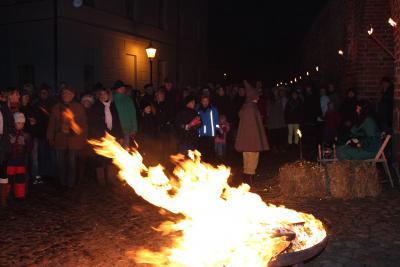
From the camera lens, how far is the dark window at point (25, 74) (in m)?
21.9

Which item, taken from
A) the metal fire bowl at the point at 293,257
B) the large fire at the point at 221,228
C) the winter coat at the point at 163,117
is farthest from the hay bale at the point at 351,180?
the winter coat at the point at 163,117

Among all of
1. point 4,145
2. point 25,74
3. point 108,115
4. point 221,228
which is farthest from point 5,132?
point 25,74

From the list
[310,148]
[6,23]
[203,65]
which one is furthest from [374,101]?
[203,65]

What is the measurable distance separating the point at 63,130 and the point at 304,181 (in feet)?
15.7

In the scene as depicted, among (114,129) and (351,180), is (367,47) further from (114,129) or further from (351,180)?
(114,129)

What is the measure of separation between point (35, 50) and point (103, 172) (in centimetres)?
1266

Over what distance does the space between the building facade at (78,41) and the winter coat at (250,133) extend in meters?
12.4

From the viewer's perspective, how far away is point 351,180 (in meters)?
8.72

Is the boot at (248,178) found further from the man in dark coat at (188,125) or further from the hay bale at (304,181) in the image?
the man in dark coat at (188,125)

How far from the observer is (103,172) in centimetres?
1055

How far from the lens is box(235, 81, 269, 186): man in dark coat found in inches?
403

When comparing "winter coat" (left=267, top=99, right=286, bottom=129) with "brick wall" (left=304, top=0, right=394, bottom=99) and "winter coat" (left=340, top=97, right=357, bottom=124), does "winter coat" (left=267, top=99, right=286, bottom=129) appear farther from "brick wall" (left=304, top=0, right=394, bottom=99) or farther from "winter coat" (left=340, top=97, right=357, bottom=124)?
"winter coat" (left=340, top=97, right=357, bottom=124)

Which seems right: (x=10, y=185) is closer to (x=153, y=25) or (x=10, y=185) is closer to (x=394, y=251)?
(x=394, y=251)

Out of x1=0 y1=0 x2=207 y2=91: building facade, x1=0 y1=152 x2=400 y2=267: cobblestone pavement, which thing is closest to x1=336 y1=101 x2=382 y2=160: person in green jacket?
x1=0 y1=152 x2=400 y2=267: cobblestone pavement
